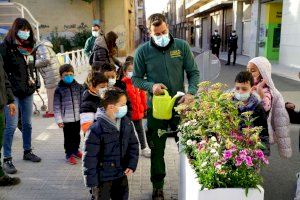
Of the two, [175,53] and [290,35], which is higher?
[175,53]

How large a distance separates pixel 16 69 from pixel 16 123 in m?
0.69

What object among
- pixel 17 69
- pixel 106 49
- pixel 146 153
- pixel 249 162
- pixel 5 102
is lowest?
pixel 146 153

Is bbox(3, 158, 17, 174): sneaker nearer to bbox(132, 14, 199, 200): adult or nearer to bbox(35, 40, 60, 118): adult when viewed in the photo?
bbox(132, 14, 199, 200): adult

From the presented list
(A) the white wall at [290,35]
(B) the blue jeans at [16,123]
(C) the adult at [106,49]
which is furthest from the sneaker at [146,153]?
(A) the white wall at [290,35]

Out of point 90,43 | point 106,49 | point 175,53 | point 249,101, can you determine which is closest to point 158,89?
point 175,53

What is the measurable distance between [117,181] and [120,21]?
22761mm

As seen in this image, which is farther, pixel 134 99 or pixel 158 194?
pixel 134 99

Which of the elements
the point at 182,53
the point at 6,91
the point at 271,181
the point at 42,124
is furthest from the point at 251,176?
the point at 42,124

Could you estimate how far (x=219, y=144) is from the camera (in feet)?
8.40

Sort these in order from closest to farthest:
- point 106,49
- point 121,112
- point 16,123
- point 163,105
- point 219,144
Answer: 1. point 219,144
2. point 121,112
3. point 163,105
4. point 16,123
5. point 106,49

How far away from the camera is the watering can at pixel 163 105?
11.4ft

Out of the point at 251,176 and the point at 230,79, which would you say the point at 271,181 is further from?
the point at 230,79

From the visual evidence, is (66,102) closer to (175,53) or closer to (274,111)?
(175,53)

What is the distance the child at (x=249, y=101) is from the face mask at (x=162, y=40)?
2.64ft
